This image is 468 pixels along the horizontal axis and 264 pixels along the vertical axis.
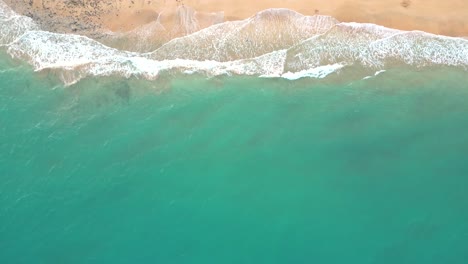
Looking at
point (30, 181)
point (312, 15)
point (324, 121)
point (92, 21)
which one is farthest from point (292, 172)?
point (92, 21)

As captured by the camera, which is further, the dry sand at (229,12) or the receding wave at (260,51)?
the dry sand at (229,12)

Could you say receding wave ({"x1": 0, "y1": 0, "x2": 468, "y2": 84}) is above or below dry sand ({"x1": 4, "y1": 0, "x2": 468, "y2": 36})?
below

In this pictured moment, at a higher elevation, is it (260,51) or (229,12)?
(229,12)

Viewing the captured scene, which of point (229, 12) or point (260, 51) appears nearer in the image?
point (260, 51)

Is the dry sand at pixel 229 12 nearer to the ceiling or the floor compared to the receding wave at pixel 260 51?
nearer to the ceiling
